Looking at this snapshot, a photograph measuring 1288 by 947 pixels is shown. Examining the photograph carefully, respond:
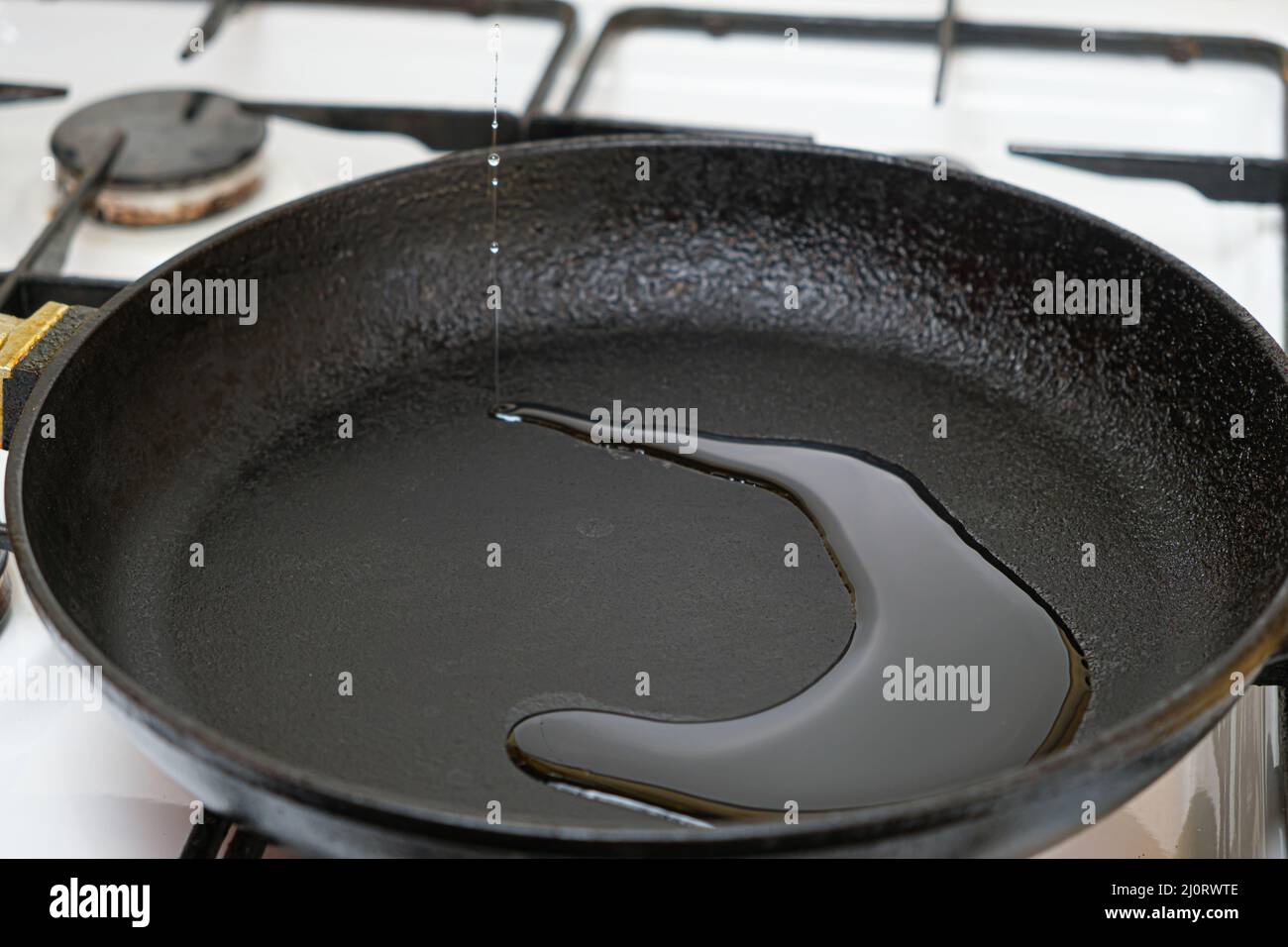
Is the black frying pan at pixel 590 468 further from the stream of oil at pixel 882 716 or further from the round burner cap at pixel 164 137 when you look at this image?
the round burner cap at pixel 164 137

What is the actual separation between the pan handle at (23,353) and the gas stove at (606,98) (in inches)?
5.1

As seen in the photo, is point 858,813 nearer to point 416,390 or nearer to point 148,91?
point 416,390

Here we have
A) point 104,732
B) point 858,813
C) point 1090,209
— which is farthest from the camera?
point 1090,209

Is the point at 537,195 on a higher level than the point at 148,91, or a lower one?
lower

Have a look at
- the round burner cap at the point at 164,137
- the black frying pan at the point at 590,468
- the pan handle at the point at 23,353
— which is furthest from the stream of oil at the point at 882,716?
the round burner cap at the point at 164,137

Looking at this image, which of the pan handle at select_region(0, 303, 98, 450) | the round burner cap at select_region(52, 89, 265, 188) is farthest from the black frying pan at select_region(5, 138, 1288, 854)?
the round burner cap at select_region(52, 89, 265, 188)

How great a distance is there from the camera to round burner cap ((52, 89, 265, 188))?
833 mm

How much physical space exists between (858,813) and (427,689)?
0.24 meters

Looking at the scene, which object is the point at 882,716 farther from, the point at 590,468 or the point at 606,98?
the point at 606,98

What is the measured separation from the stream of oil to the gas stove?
274mm

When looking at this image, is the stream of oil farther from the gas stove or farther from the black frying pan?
the gas stove

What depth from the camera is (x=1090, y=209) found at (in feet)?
2.82

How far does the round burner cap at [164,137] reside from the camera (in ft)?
2.73
